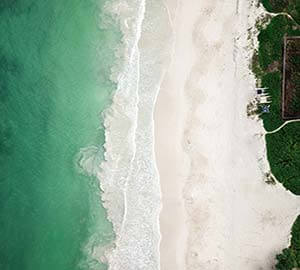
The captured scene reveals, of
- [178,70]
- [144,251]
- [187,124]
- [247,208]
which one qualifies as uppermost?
[178,70]

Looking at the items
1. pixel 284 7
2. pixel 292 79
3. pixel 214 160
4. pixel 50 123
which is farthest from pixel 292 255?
pixel 50 123

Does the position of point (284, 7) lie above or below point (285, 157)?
above

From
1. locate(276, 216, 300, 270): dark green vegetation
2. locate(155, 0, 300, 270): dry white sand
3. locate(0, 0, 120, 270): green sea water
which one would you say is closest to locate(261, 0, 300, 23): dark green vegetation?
locate(155, 0, 300, 270): dry white sand

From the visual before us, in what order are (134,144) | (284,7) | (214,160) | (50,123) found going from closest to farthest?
(214,160)
(134,144)
(284,7)
(50,123)

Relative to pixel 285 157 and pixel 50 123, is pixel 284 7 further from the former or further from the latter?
pixel 50 123

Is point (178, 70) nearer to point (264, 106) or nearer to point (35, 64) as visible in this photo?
point (264, 106)

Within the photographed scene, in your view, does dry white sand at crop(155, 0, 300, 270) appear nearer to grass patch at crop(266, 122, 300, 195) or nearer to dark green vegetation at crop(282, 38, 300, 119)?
grass patch at crop(266, 122, 300, 195)

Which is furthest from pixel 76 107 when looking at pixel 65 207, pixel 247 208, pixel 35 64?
pixel 247 208
